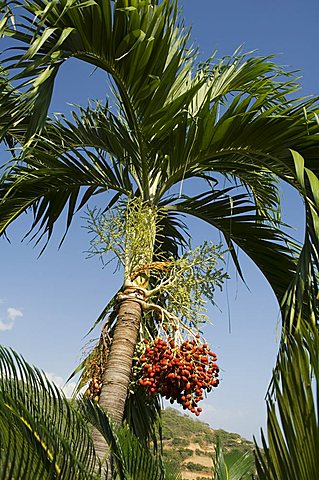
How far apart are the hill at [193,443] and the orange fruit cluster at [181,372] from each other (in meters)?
15.0

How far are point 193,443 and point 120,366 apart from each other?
65.7 ft

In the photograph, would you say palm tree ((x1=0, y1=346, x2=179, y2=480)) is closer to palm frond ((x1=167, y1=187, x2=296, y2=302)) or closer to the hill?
palm frond ((x1=167, y1=187, x2=296, y2=302))

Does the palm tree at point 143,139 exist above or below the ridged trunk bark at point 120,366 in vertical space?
above

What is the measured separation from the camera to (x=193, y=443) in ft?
72.0

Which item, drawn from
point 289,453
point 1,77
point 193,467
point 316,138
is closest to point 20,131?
point 1,77

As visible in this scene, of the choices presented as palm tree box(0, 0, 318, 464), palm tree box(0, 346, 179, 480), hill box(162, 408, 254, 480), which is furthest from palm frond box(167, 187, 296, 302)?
hill box(162, 408, 254, 480)

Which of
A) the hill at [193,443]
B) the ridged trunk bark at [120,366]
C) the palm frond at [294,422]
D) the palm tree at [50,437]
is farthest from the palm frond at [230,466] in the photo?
the hill at [193,443]

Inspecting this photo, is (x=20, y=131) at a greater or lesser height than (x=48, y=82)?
greater

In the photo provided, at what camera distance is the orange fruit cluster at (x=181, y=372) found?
324 cm

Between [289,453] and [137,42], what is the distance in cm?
224

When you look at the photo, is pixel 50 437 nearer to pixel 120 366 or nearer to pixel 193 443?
pixel 120 366

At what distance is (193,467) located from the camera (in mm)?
18484

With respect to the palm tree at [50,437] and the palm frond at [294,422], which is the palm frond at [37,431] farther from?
the palm frond at [294,422]

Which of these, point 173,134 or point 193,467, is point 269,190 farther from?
point 193,467
